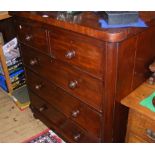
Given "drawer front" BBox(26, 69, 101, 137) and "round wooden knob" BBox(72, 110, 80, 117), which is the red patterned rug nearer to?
"drawer front" BBox(26, 69, 101, 137)

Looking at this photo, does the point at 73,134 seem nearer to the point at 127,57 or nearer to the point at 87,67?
the point at 87,67

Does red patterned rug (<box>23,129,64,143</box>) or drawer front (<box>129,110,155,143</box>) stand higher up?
drawer front (<box>129,110,155,143</box>)

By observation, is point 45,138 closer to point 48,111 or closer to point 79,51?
point 48,111

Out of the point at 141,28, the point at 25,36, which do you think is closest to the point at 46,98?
the point at 25,36

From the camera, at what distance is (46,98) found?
1.47 meters

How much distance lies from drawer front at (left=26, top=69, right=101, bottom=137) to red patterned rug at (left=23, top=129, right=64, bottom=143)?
0.31 m

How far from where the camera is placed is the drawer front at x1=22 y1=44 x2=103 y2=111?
1008mm

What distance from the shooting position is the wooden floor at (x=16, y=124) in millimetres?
1648

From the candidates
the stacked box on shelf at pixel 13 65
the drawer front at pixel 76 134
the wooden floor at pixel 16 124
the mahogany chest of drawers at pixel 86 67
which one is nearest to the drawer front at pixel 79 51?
the mahogany chest of drawers at pixel 86 67

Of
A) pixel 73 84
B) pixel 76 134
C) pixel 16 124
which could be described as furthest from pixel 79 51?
pixel 16 124

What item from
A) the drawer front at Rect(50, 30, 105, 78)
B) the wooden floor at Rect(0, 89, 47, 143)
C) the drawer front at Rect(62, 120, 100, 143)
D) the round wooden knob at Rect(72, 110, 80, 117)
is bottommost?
the wooden floor at Rect(0, 89, 47, 143)

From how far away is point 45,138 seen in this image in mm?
1591

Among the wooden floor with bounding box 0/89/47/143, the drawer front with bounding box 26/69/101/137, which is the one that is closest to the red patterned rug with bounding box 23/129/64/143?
the wooden floor with bounding box 0/89/47/143

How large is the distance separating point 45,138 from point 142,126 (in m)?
0.81
